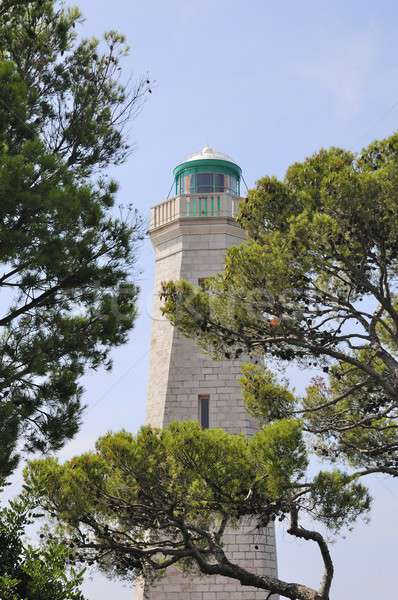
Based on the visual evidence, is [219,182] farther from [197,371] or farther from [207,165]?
[197,371]

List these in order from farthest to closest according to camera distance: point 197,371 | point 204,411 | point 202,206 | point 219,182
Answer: point 219,182
point 202,206
point 197,371
point 204,411

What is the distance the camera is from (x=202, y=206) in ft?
52.3

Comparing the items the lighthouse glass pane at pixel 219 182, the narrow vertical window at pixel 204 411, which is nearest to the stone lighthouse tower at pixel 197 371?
the narrow vertical window at pixel 204 411

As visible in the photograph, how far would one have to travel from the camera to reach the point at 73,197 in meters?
8.05

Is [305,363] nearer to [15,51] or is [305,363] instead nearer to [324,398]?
[324,398]

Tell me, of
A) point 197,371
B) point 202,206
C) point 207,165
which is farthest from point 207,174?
point 197,371

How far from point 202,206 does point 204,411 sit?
13.6 feet

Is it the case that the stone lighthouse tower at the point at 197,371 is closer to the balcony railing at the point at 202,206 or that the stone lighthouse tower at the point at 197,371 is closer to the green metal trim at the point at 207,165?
the balcony railing at the point at 202,206

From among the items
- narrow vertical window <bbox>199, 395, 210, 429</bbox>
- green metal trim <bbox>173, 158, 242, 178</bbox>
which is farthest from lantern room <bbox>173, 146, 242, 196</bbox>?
narrow vertical window <bbox>199, 395, 210, 429</bbox>

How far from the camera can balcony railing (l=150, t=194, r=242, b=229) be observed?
15.8 m

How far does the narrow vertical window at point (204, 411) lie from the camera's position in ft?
47.5

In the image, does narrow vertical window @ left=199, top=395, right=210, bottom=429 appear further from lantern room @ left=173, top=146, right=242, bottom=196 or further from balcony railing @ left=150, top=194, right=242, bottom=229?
lantern room @ left=173, top=146, right=242, bottom=196

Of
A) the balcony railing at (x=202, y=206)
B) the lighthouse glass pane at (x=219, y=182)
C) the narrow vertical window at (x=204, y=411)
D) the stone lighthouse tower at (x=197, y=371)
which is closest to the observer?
the stone lighthouse tower at (x=197, y=371)

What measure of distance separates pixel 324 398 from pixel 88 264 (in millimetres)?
4914
